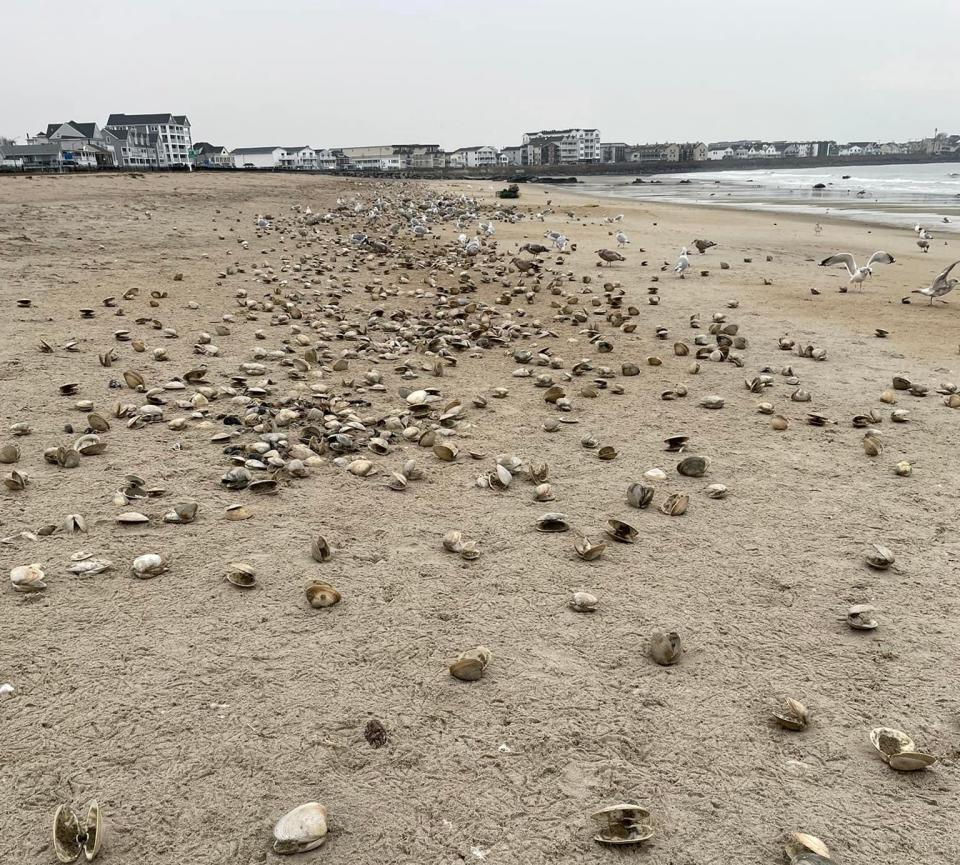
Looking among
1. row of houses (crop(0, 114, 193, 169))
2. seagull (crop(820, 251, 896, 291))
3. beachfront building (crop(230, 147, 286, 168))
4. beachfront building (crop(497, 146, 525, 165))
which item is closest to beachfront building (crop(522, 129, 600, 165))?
beachfront building (crop(497, 146, 525, 165))

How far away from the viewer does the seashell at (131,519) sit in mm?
3598

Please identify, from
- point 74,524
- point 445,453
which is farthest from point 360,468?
point 74,524

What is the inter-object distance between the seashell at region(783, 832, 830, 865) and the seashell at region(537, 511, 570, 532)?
78.0 inches

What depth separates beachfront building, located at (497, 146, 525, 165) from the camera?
176 metres

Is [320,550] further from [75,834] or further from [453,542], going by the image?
[75,834]

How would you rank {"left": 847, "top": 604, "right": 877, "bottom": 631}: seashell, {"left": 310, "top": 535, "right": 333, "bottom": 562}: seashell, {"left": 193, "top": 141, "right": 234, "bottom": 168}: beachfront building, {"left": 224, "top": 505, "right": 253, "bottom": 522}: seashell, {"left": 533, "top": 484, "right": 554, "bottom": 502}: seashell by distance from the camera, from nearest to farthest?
{"left": 847, "top": 604, "right": 877, "bottom": 631}: seashell, {"left": 310, "top": 535, "right": 333, "bottom": 562}: seashell, {"left": 224, "top": 505, "right": 253, "bottom": 522}: seashell, {"left": 533, "top": 484, "right": 554, "bottom": 502}: seashell, {"left": 193, "top": 141, "right": 234, "bottom": 168}: beachfront building

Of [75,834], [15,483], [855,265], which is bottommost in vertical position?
[75,834]

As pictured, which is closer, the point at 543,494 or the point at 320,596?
the point at 320,596

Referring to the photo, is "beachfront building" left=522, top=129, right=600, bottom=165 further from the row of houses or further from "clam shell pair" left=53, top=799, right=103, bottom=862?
"clam shell pair" left=53, top=799, right=103, bottom=862

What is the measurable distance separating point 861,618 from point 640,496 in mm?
1369

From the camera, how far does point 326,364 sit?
22.6 feet

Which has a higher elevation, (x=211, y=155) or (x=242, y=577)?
(x=211, y=155)

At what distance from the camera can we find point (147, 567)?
319 cm

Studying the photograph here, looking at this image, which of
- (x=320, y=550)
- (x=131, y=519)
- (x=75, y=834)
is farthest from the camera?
(x=131, y=519)
